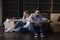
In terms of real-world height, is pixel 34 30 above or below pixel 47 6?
below

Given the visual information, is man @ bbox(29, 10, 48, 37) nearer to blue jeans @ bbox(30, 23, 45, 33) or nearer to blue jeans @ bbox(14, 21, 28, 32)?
blue jeans @ bbox(30, 23, 45, 33)

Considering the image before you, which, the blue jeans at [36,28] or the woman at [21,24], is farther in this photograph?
the woman at [21,24]

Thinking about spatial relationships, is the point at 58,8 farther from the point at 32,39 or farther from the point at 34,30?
the point at 32,39

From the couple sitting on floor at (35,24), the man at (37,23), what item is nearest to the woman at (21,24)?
the couple sitting on floor at (35,24)

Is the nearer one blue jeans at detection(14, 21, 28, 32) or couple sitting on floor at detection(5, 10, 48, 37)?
couple sitting on floor at detection(5, 10, 48, 37)

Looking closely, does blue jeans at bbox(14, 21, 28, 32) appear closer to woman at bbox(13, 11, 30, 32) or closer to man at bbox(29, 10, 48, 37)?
woman at bbox(13, 11, 30, 32)

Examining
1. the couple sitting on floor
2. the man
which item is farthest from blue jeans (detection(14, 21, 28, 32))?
the man

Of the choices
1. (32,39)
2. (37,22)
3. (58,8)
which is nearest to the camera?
(32,39)

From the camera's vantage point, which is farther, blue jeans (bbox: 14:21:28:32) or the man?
blue jeans (bbox: 14:21:28:32)

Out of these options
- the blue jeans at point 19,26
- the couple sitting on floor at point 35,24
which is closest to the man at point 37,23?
the couple sitting on floor at point 35,24

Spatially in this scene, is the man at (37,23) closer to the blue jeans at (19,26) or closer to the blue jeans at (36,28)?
the blue jeans at (36,28)

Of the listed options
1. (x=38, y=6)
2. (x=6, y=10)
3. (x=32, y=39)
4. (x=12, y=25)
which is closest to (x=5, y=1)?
(x=6, y=10)

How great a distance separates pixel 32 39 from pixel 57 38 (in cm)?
85

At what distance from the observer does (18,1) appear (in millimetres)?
11391
